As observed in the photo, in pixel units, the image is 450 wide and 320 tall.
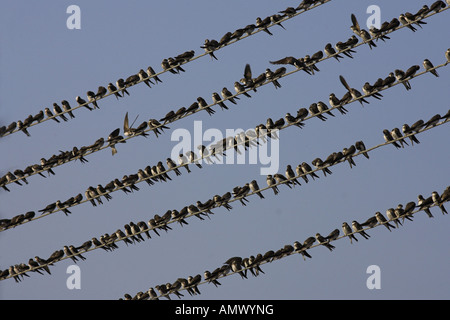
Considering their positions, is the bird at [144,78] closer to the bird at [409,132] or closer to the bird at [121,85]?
the bird at [121,85]

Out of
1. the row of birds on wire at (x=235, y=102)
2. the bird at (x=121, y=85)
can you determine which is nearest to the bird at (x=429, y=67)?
the row of birds on wire at (x=235, y=102)

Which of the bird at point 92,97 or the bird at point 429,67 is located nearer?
the bird at point 429,67

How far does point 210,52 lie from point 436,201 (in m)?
5.80

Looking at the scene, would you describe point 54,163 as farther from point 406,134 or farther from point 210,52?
point 406,134

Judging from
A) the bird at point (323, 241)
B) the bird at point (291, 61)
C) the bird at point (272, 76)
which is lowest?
the bird at point (323, 241)

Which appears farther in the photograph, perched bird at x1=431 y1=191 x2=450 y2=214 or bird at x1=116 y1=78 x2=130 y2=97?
bird at x1=116 y1=78 x2=130 y2=97

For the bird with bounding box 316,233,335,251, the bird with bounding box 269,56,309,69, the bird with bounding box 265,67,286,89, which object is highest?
the bird with bounding box 269,56,309,69

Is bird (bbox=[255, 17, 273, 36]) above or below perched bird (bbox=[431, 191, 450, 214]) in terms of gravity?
above

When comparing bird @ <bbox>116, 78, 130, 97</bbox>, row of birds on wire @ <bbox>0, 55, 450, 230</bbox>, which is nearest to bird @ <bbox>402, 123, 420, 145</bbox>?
row of birds on wire @ <bbox>0, 55, 450, 230</bbox>

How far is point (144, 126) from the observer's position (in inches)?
1496

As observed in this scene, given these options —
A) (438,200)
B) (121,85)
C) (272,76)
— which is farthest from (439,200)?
(121,85)

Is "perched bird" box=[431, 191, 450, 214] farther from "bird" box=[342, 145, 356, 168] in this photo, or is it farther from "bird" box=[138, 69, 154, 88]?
"bird" box=[138, 69, 154, 88]

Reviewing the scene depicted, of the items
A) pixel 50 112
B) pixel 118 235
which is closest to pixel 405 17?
pixel 118 235

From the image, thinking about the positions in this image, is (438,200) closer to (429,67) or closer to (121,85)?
(429,67)
